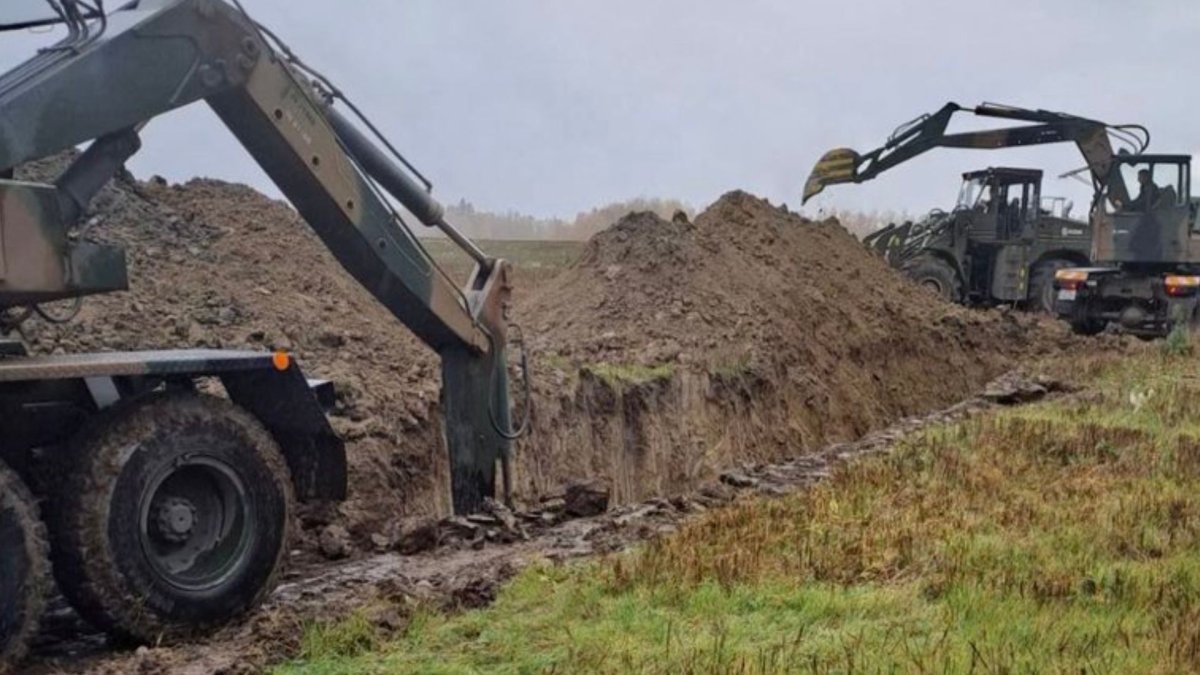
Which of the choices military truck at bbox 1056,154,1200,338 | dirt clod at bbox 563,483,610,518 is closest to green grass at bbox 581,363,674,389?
dirt clod at bbox 563,483,610,518

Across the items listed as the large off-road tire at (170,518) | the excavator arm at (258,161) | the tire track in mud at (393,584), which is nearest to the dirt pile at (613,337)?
the tire track in mud at (393,584)

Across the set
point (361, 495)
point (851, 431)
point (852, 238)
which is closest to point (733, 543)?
point (361, 495)

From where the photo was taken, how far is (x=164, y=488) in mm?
5414

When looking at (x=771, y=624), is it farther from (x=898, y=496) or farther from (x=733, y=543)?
(x=898, y=496)

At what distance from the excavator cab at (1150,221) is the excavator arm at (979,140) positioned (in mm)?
537

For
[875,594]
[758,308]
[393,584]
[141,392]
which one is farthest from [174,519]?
[758,308]

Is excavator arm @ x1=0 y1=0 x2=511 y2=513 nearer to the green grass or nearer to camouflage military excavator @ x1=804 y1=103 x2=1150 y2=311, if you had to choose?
the green grass

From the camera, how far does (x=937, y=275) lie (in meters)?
24.0

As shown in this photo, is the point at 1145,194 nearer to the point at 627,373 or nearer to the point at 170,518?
the point at 627,373

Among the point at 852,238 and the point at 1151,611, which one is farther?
the point at 852,238

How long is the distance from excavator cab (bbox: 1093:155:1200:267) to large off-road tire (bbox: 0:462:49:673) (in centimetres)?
1941

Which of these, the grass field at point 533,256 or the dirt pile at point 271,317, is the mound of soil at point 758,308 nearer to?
the dirt pile at point 271,317

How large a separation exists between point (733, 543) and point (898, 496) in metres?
1.66

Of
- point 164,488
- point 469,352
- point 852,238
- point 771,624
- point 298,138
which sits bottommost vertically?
point 771,624
